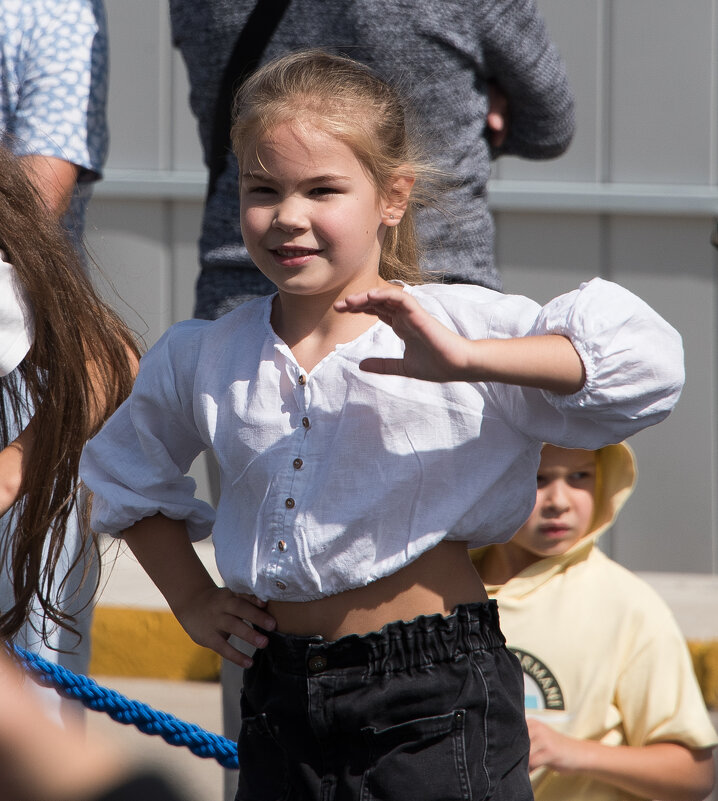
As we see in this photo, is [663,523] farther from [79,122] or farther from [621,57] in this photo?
[79,122]

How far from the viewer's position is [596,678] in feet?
7.68

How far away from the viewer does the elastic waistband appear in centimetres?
158

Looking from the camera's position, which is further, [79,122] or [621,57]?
[621,57]

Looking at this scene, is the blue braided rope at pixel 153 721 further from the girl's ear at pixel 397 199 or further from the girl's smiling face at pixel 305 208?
the girl's ear at pixel 397 199

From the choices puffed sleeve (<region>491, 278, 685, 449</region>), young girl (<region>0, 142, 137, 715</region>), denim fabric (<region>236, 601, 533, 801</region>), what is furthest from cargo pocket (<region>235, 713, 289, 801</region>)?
puffed sleeve (<region>491, 278, 685, 449</region>)

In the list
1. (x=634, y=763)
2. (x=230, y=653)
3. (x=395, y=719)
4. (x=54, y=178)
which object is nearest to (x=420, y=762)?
(x=395, y=719)

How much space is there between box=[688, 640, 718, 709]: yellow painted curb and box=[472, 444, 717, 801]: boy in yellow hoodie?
1784 mm

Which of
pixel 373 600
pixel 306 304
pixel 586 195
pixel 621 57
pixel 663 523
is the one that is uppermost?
pixel 621 57

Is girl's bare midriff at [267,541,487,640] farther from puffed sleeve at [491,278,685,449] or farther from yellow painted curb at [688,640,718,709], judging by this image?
→ yellow painted curb at [688,640,718,709]

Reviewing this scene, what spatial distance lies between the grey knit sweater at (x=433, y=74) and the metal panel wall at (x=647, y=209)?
7.55 feet

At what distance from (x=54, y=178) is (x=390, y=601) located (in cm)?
123

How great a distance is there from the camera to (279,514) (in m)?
1.62

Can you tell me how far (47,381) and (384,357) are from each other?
0.71 meters

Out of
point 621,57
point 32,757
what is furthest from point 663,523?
point 32,757
